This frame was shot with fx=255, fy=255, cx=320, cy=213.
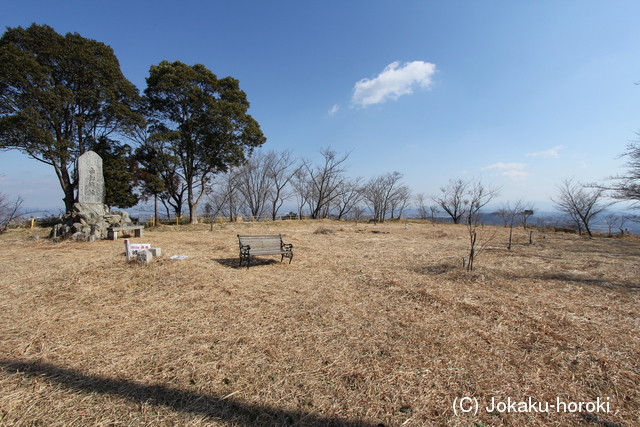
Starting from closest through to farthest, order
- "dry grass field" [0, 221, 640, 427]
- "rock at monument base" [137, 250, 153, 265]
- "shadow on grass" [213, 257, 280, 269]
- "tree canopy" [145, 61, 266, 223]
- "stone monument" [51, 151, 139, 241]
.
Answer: "dry grass field" [0, 221, 640, 427] < "rock at monument base" [137, 250, 153, 265] < "shadow on grass" [213, 257, 280, 269] < "stone monument" [51, 151, 139, 241] < "tree canopy" [145, 61, 266, 223]

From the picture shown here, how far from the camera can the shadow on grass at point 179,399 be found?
2.01m

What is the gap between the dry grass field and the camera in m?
2.12

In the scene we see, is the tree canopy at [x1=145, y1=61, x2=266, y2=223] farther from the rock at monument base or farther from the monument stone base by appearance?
the rock at monument base

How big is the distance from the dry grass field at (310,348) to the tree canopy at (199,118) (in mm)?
12908

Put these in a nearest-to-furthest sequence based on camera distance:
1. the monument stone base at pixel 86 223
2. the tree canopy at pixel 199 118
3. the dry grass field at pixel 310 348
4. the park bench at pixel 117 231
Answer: the dry grass field at pixel 310 348 < the monument stone base at pixel 86 223 < the park bench at pixel 117 231 < the tree canopy at pixel 199 118

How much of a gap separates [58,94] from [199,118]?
6618 mm

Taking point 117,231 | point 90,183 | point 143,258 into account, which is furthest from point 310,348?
point 90,183

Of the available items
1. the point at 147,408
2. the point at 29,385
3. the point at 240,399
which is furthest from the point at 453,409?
the point at 29,385

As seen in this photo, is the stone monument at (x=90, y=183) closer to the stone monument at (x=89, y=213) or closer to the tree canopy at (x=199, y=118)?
the stone monument at (x=89, y=213)

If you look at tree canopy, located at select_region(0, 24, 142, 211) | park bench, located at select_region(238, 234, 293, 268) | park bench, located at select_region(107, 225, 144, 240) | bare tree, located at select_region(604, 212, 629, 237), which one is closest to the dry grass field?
park bench, located at select_region(238, 234, 293, 268)

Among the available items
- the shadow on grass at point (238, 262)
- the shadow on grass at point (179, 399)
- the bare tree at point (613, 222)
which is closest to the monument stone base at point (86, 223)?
the shadow on grass at point (238, 262)

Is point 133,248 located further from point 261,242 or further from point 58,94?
point 58,94

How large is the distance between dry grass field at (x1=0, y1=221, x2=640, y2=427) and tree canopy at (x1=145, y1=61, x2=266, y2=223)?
12908 mm

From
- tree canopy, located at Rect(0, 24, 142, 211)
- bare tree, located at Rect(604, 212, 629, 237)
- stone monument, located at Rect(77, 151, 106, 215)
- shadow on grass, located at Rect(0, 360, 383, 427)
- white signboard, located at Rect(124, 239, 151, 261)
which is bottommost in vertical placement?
shadow on grass, located at Rect(0, 360, 383, 427)
